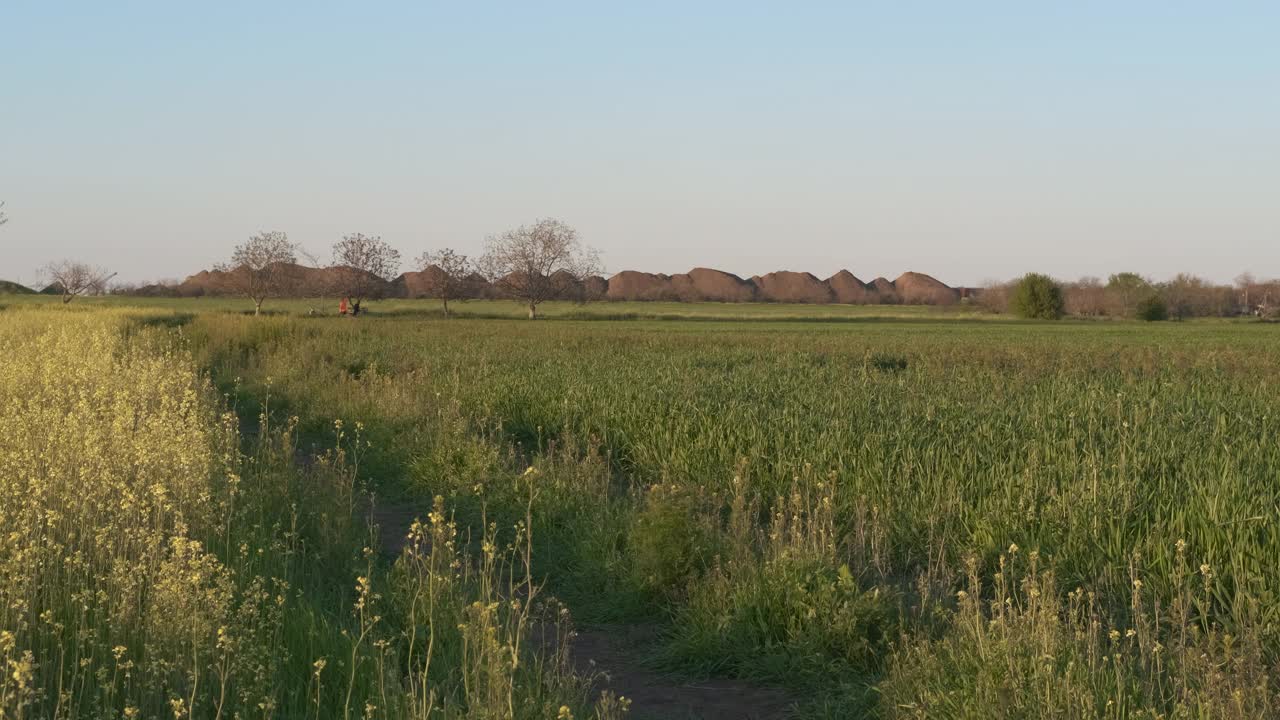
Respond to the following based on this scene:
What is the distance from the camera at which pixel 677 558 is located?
24.2 ft

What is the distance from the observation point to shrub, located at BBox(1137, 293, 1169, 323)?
318ft

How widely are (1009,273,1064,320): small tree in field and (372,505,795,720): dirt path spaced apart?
10178 cm

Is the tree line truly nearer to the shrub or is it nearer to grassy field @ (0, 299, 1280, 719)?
the shrub

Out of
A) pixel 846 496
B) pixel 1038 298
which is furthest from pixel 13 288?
pixel 846 496

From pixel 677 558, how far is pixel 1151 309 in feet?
339

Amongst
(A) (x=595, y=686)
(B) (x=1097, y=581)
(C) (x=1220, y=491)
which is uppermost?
(C) (x=1220, y=491)

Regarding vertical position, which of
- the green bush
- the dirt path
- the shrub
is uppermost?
the shrub

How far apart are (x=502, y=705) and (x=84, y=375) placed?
11.5 meters

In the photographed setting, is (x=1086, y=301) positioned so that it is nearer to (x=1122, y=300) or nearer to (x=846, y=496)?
(x=1122, y=300)

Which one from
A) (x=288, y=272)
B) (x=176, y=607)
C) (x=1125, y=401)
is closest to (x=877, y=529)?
(x=176, y=607)

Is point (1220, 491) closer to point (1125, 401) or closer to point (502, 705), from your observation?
point (502, 705)

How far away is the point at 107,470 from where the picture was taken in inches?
261

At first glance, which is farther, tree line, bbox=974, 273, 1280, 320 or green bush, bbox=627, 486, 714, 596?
tree line, bbox=974, 273, 1280, 320

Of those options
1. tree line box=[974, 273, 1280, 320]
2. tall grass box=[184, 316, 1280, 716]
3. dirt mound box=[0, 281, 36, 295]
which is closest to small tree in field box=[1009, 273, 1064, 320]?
tree line box=[974, 273, 1280, 320]
